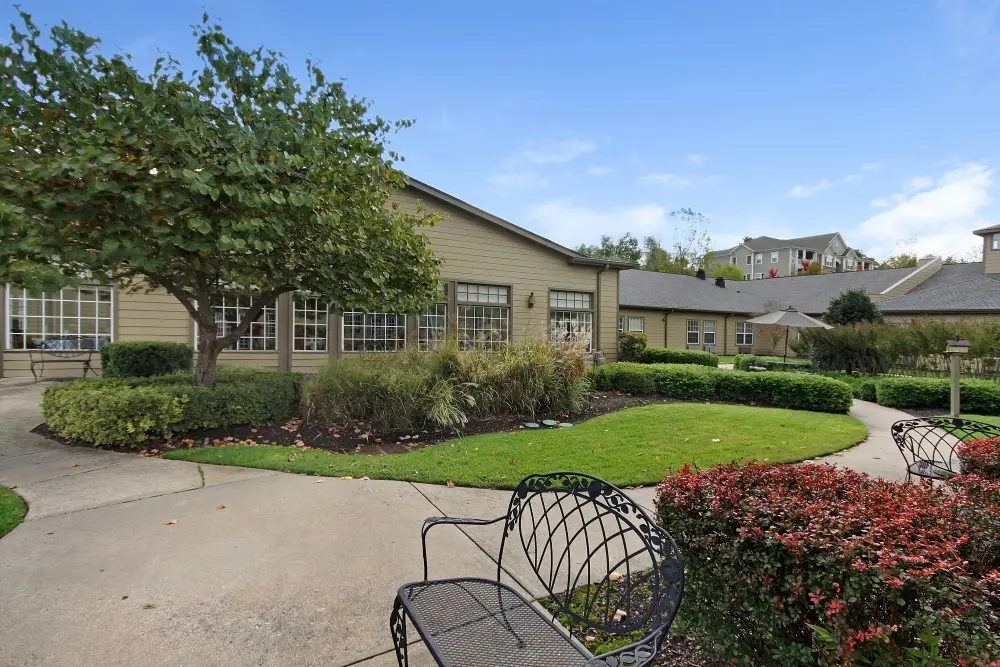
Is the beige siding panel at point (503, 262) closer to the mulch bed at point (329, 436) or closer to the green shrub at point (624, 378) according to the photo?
the green shrub at point (624, 378)

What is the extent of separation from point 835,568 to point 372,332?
11.6 meters

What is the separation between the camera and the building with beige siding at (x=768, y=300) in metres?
21.8

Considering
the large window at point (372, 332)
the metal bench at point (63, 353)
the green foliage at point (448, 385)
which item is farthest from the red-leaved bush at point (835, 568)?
the metal bench at point (63, 353)

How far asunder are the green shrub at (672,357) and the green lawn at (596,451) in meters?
9.43

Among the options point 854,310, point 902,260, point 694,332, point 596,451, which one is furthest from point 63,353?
point 902,260

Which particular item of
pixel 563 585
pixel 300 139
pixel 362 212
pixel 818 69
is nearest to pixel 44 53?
pixel 300 139

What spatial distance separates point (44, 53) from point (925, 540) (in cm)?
710

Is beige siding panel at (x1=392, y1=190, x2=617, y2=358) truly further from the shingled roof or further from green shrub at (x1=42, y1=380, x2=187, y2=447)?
green shrub at (x1=42, y1=380, x2=187, y2=447)

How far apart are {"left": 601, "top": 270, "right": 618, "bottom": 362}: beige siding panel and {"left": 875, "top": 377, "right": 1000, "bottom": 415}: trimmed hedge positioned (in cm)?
700

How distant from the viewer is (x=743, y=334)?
84.2 ft

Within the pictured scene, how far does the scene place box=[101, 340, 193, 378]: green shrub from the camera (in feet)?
27.5

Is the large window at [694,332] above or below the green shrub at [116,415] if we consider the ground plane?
above

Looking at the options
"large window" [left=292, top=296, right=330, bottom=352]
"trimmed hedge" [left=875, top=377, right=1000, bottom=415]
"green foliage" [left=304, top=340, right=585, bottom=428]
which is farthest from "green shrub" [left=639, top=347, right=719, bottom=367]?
"large window" [left=292, top=296, right=330, bottom=352]

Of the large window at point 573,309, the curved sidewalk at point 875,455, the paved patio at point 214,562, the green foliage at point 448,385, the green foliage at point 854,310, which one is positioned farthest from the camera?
the green foliage at point 854,310
